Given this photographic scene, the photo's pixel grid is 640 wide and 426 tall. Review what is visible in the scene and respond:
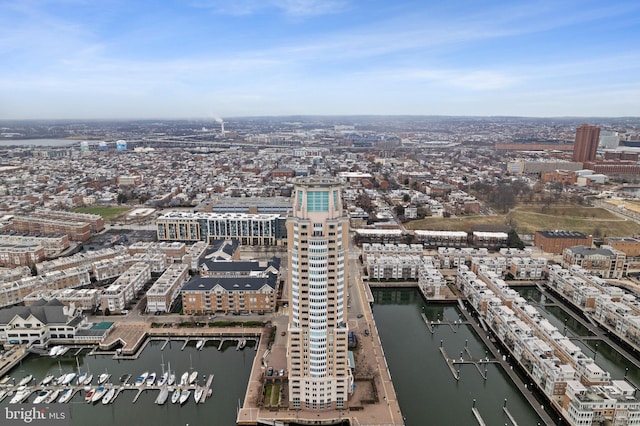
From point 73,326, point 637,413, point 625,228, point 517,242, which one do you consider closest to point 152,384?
point 73,326

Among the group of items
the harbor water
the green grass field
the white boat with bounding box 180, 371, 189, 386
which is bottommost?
the harbor water

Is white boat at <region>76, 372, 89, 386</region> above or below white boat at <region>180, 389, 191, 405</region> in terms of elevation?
above

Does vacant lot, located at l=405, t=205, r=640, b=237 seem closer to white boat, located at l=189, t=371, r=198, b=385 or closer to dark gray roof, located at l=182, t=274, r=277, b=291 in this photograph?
dark gray roof, located at l=182, t=274, r=277, b=291

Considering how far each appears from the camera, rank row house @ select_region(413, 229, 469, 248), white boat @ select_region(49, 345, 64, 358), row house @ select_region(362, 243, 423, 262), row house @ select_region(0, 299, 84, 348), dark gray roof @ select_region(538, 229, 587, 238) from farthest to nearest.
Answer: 1. row house @ select_region(413, 229, 469, 248)
2. dark gray roof @ select_region(538, 229, 587, 238)
3. row house @ select_region(362, 243, 423, 262)
4. row house @ select_region(0, 299, 84, 348)
5. white boat @ select_region(49, 345, 64, 358)

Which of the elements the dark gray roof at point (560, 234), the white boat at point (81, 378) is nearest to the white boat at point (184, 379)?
the white boat at point (81, 378)

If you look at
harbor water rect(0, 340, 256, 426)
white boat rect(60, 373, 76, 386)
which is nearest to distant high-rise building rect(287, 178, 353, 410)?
harbor water rect(0, 340, 256, 426)

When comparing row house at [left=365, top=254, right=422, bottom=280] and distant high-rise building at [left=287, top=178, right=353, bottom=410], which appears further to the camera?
row house at [left=365, top=254, right=422, bottom=280]

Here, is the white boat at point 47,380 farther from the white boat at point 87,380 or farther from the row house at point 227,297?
the row house at point 227,297

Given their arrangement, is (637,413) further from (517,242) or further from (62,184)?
(62,184)
